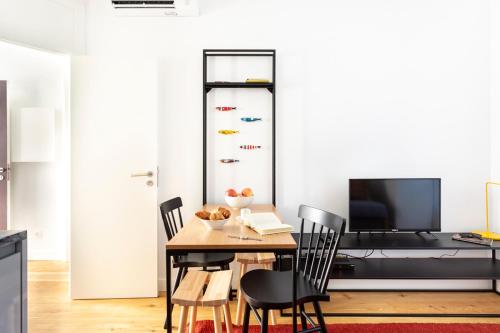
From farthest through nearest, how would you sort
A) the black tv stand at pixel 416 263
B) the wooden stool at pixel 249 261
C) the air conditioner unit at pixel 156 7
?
the air conditioner unit at pixel 156 7, the black tv stand at pixel 416 263, the wooden stool at pixel 249 261

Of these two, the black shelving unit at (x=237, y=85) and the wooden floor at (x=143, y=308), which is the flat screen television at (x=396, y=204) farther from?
the black shelving unit at (x=237, y=85)

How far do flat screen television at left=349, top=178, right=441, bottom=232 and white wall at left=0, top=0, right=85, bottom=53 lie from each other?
263 centimetres

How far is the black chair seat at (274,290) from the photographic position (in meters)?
1.61

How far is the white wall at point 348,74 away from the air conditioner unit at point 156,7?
3.2 inches

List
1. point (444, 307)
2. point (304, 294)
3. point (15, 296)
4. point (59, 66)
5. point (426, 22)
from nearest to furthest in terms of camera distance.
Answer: point (15, 296)
point (304, 294)
point (444, 307)
point (426, 22)
point (59, 66)

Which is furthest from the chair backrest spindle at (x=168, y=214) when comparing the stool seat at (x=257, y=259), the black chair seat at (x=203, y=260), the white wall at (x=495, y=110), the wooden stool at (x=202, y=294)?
the white wall at (x=495, y=110)

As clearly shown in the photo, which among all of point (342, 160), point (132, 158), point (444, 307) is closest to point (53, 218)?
point (132, 158)

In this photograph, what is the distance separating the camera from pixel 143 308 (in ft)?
8.62

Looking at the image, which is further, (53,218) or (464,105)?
(53,218)

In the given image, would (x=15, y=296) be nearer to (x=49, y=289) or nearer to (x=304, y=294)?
(x=304, y=294)

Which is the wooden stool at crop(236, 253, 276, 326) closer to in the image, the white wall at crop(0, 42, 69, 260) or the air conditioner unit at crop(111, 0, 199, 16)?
the air conditioner unit at crop(111, 0, 199, 16)

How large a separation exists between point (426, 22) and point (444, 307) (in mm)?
2362

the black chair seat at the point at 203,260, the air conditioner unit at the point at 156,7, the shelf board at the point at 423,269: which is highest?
the air conditioner unit at the point at 156,7

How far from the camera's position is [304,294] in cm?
168
